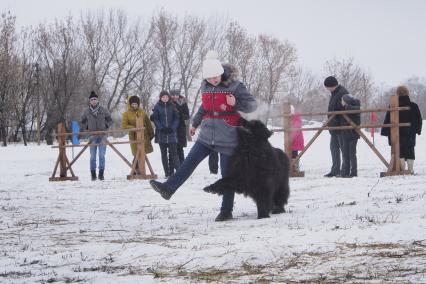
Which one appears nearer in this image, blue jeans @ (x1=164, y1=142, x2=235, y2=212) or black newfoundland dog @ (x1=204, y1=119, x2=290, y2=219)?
black newfoundland dog @ (x1=204, y1=119, x2=290, y2=219)

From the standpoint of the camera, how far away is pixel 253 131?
6.15 metres

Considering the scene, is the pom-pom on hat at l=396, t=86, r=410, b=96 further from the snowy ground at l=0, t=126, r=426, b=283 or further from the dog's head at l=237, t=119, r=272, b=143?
the dog's head at l=237, t=119, r=272, b=143

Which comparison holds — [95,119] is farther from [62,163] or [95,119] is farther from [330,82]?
[330,82]

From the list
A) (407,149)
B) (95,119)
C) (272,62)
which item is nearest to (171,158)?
(95,119)

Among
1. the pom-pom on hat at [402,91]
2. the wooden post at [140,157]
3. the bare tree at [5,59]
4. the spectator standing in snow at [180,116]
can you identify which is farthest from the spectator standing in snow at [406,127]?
the bare tree at [5,59]

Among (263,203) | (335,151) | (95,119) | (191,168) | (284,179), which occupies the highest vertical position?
(95,119)

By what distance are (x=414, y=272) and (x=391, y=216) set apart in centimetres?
213

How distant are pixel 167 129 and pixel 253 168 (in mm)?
6773

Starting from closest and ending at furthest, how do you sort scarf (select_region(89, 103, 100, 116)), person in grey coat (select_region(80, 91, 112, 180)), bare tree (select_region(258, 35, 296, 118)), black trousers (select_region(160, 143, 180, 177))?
black trousers (select_region(160, 143, 180, 177))
person in grey coat (select_region(80, 91, 112, 180))
scarf (select_region(89, 103, 100, 116))
bare tree (select_region(258, 35, 296, 118))

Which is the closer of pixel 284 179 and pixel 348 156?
pixel 284 179

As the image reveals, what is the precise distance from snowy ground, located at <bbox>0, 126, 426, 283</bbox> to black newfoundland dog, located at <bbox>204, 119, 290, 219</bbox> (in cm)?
26

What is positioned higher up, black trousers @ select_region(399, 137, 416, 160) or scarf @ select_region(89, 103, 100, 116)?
scarf @ select_region(89, 103, 100, 116)

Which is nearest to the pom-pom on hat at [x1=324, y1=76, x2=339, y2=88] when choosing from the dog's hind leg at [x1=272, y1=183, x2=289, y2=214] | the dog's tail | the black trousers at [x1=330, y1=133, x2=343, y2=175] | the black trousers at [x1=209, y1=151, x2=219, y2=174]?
the black trousers at [x1=330, y1=133, x2=343, y2=175]

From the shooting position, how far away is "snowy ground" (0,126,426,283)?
3.58 metres
